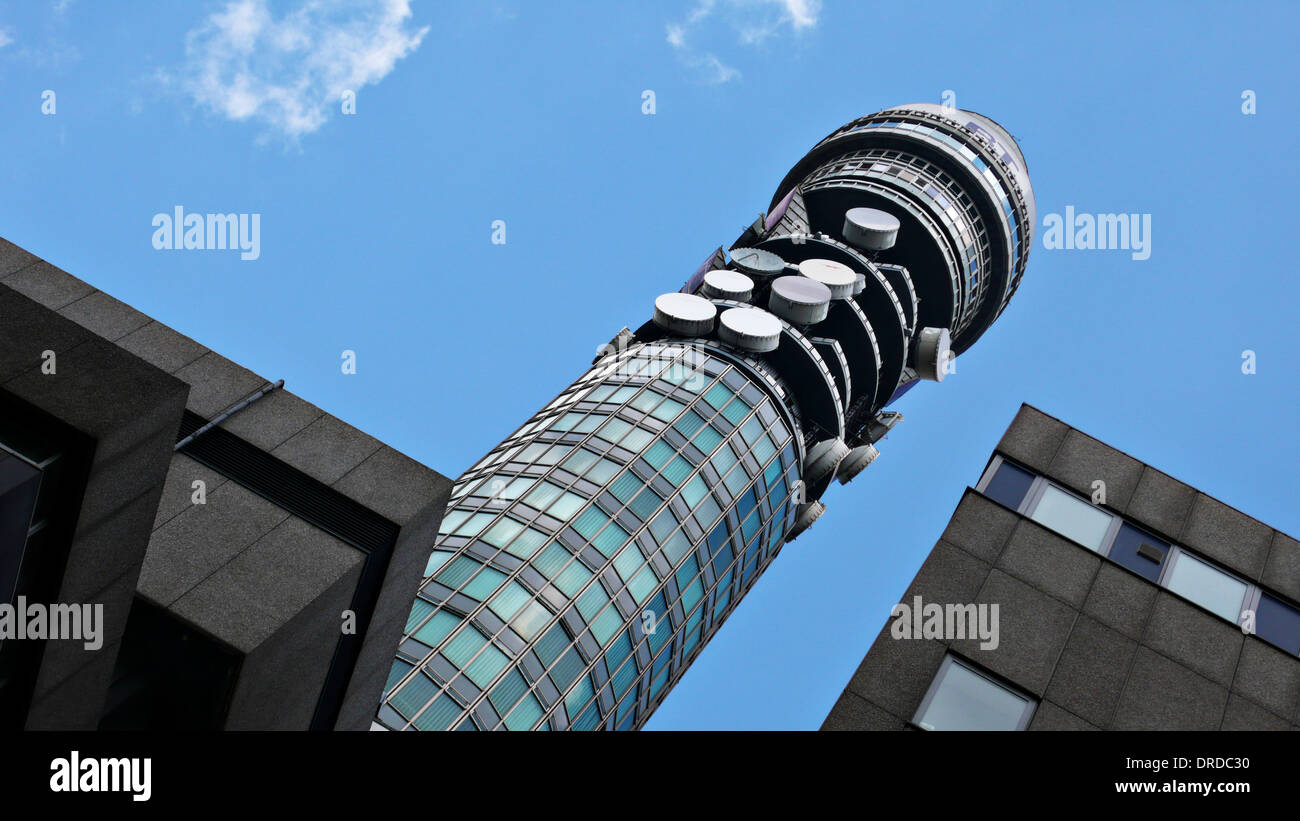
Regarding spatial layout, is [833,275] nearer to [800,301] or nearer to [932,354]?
[800,301]

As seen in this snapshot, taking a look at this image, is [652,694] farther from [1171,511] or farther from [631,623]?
[1171,511]

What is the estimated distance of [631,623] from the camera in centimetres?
5644

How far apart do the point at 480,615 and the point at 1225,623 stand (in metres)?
33.3

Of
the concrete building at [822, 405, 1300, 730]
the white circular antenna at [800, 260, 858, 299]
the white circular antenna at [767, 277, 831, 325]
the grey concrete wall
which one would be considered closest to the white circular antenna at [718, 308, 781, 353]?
the white circular antenna at [767, 277, 831, 325]

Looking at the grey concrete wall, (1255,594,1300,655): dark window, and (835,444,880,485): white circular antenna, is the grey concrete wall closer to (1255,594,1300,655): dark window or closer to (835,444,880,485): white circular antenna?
(1255,594,1300,655): dark window

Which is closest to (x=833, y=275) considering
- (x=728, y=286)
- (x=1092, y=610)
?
(x=728, y=286)

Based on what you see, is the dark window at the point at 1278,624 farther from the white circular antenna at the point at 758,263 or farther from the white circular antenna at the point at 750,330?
the white circular antenna at the point at 758,263

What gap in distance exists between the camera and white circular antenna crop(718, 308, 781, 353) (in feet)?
234

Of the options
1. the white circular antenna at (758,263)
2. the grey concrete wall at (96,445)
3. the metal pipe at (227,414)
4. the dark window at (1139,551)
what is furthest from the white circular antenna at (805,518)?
the grey concrete wall at (96,445)

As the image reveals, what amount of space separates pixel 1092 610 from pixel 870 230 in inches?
2540

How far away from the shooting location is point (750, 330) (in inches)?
2813

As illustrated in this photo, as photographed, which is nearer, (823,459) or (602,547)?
(602,547)

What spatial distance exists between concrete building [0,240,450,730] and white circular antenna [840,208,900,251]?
60.5m
